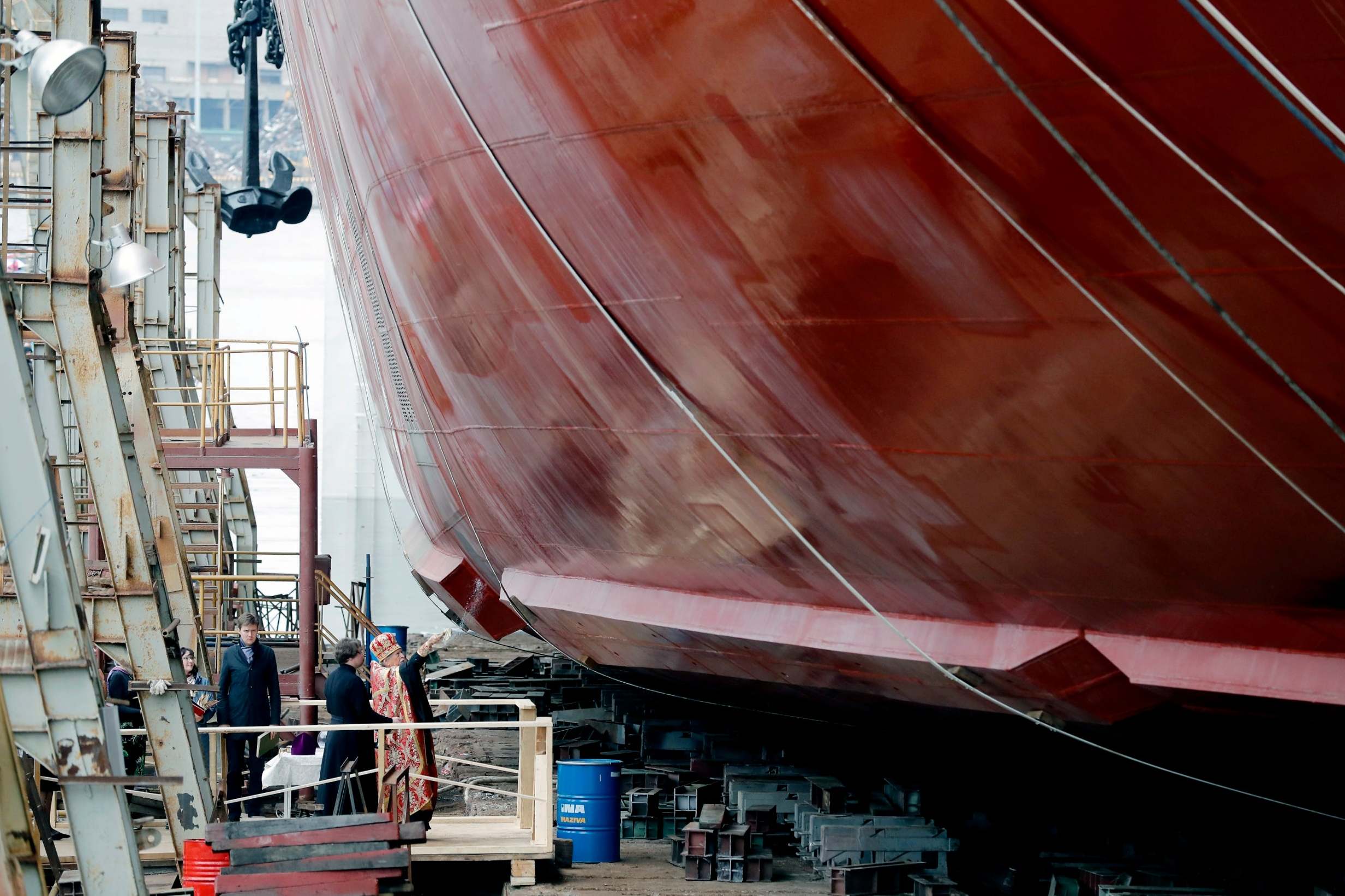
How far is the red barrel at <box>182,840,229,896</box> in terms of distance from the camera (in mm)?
6863

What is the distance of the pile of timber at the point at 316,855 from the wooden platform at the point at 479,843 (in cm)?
59

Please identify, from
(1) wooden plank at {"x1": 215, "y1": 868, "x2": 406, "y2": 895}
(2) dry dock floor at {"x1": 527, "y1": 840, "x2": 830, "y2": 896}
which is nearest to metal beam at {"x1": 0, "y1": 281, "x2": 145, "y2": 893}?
(1) wooden plank at {"x1": 215, "y1": 868, "x2": 406, "y2": 895}

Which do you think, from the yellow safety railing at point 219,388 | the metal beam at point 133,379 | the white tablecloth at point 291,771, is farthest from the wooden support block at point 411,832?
the yellow safety railing at point 219,388

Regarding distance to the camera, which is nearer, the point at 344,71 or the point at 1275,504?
the point at 1275,504

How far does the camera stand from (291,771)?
8883 mm

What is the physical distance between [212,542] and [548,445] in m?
11.6

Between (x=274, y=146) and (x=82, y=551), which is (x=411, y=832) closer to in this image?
(x=82, y=551)

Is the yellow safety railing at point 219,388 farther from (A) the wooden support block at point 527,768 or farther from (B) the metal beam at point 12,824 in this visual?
(B) the metal beam at point 12,824

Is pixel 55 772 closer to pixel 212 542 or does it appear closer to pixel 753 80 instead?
pixel 753 80

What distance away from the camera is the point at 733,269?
5.66m

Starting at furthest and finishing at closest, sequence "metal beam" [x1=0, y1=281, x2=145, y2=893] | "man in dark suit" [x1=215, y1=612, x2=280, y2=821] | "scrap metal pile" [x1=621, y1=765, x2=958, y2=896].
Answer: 1. "man in dark suit" [x1=215, y1=612, x2=280, y2=821]
2. "scrap metal pile" [x1=621, y1=765, x2=958, y2=896]
3. "metal beam" [x1=0, y1=281, x2=145, y2=893]

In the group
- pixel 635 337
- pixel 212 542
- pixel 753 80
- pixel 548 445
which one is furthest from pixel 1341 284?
pixel 212 542

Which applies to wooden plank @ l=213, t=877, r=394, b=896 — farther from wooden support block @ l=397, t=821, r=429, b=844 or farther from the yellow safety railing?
the yellow safety railing

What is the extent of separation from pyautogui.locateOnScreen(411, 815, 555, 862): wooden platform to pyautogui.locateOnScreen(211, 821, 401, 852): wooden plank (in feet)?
2.28
